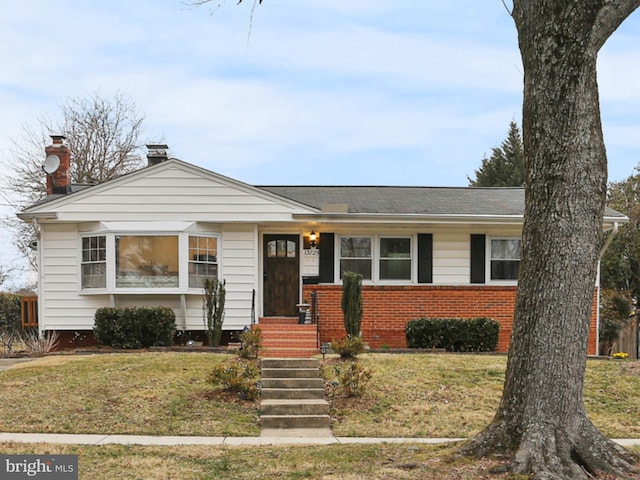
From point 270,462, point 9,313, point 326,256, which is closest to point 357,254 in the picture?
point 326,256

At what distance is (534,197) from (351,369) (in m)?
5.43

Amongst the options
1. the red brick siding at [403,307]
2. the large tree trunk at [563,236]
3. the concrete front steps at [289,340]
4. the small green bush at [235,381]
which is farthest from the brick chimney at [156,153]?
the large tree trunk at [563,236]

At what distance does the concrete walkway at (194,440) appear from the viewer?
8.29 meters

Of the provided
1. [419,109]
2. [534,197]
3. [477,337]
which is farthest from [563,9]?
[419,109]

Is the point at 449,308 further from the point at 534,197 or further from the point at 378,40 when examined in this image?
the point at 534,197

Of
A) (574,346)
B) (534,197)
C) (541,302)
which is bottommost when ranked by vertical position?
(574,346)

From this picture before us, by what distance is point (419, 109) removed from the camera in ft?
63.0

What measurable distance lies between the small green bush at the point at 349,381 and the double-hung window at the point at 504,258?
6.68 meters

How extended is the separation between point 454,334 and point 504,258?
2.70 meters

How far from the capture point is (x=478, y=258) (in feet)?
54.7

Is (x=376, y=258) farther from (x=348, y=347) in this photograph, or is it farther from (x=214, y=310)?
(x=348, y=347)

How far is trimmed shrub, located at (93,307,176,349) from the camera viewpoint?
1506 centimetres

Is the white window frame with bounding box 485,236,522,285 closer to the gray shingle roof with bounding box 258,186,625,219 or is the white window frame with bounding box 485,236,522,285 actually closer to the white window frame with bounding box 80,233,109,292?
the gray shingle roof with bounding box 258,186,625,219

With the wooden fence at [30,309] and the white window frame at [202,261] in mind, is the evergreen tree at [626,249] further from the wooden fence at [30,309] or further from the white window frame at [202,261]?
the wooden fence at [30,309]
